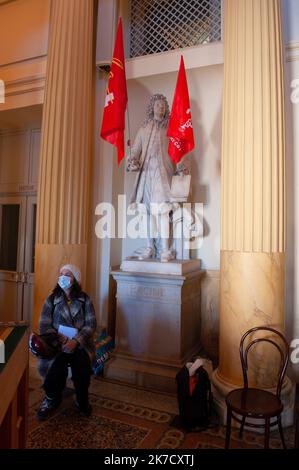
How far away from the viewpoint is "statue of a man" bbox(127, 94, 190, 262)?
3865mm

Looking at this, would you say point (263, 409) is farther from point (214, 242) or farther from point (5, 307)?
point (5, 307)

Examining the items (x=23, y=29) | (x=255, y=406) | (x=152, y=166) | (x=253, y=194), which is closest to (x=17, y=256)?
(x=152, y=166)

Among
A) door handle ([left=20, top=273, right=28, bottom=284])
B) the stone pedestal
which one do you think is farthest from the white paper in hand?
door handle ([left=20, top=273, right=28, bottom=284])

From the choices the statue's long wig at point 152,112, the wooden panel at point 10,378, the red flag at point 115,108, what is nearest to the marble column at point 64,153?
the red flag at point 115,108

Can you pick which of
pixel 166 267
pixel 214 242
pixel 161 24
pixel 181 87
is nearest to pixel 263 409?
pixel 166 267

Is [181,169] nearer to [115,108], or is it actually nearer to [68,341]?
[115,108]

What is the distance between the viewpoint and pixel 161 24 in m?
4.66

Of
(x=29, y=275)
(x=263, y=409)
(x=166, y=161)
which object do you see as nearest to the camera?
(x=263, y=409)

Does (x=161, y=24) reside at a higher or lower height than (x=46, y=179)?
higher

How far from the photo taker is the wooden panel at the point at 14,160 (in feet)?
17.5

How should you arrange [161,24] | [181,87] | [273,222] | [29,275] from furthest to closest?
[29,275] < [161,24] < [181,87] < [273,222]

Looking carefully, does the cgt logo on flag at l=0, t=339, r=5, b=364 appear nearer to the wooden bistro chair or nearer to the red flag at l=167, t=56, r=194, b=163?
the wooden bistro chair

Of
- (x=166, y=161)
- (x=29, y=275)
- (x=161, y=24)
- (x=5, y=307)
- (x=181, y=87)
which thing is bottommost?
(x=5, y=307)
